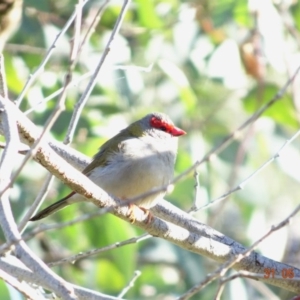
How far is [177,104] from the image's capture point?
7.75m

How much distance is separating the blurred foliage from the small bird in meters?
1.14

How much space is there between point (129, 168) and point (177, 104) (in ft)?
10.3

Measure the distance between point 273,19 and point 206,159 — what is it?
14.7 feet

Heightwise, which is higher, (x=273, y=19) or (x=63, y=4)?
(x=63, y=4)

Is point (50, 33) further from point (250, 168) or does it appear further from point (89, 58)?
point (250, 168)

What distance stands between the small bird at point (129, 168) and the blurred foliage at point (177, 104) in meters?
1.14

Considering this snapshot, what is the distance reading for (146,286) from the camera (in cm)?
711

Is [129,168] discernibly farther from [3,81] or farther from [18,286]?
[18,286]

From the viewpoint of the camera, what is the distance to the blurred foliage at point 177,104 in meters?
6.41

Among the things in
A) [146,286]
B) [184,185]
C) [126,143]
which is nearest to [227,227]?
[146,286]
